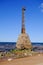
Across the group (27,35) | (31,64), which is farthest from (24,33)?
(31,64)

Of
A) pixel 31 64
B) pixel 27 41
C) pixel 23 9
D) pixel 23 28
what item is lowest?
pixel 31 64

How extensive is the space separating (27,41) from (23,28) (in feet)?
8.48

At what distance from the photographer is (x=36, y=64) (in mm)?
16172

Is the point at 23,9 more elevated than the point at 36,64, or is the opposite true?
the point at 23,9

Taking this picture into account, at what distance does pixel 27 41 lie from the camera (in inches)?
1277

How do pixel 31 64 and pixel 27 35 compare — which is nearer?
pixel 31 64

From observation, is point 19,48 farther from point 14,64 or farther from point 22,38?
point 14,64

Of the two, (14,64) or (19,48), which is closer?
(14,64)

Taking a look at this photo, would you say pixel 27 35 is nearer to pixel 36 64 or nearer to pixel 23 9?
pixel 23 9

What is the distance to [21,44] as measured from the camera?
32469 mm

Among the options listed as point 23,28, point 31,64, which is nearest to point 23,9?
point 23,28

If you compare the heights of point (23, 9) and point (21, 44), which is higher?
point (23, 9)

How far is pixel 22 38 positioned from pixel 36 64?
52.6ft

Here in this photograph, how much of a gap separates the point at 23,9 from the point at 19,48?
7.08 meters
